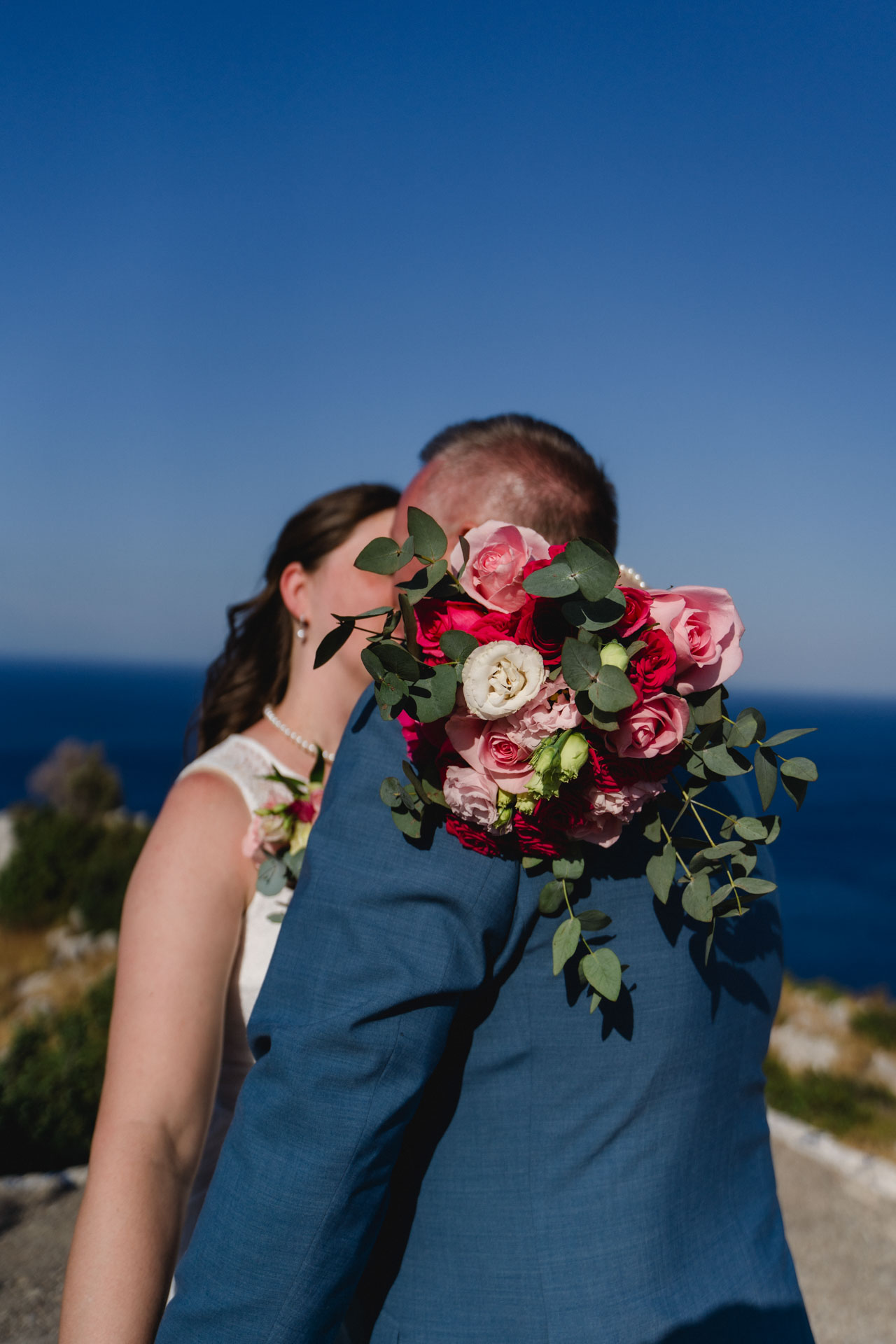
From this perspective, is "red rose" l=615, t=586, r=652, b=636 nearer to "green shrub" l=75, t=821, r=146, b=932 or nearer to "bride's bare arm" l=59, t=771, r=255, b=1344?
"bride's bare arm" l=59, t=771, r=255, b=1344

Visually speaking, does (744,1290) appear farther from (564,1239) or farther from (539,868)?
(539,868)

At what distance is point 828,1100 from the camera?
6.93 m

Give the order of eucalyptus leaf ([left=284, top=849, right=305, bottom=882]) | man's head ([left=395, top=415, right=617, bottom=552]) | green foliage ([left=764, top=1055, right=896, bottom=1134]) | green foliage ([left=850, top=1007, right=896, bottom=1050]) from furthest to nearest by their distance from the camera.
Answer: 1. green foliage ([left=850, top=1007, right=896, bottom=1050])
2. green foliage ([left=764, top=1055, right=896, bottom=1134])
3. eucalyptus leaf ([left=284, top=849, right=305, bottom=882])
4. man's head ([left=395, top=415, right=617, bottom=552])

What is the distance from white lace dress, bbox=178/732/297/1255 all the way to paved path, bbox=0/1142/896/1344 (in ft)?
7.23

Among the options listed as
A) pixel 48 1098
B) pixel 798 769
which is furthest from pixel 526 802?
pixel 48 1098

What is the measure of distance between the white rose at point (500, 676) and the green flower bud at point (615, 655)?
9cm

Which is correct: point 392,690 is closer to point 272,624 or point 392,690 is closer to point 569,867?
point 569,867

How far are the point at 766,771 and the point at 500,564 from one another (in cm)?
51

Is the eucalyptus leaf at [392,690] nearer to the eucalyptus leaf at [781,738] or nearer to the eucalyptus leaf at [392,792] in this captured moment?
the eucalyptus leaf at [392,792]

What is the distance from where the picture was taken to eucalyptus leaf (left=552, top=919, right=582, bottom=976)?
125cm

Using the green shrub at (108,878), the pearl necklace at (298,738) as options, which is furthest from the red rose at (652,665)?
the green shrub at (108,878)

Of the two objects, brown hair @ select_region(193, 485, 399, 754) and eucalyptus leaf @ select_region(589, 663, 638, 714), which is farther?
brown hair @ select_region(193, 485, 399, 754)

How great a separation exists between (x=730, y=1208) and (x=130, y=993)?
1.18 meters

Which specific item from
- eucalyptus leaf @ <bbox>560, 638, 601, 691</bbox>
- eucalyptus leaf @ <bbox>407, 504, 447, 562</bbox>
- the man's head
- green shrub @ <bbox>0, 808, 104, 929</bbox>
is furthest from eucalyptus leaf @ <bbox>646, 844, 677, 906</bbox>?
green shrub @ <bbox>0, 808, 104, 929</bbox>
